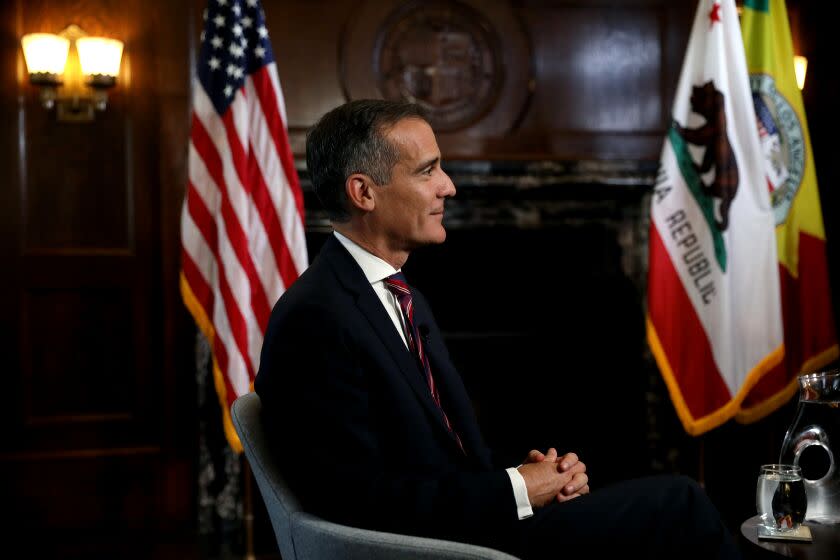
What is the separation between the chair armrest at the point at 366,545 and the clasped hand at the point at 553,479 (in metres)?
0.27

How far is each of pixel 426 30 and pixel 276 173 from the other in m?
1.24

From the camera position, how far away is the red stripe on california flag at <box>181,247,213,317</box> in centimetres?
414

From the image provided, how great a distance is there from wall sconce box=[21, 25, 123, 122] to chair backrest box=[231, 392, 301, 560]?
3014 millimetres

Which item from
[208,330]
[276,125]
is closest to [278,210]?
[276,125]

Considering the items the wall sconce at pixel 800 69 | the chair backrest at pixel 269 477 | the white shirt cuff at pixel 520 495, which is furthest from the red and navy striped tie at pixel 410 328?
the wall sconce at pixel 800 69

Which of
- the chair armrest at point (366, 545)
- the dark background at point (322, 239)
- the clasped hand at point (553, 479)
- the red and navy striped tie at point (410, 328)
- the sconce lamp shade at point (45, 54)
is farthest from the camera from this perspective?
the dark background at point (322, 239)

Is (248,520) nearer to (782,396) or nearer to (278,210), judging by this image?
(278,210)

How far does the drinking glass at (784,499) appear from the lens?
1.97 metres

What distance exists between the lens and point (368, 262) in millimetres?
2105

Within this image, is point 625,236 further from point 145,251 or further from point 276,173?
point 145,251

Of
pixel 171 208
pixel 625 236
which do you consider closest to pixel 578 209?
pixel 625 236

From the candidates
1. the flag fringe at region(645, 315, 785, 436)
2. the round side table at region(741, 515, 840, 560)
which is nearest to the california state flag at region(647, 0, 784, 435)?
the flag fringe at region(645, 315, 785, 436)

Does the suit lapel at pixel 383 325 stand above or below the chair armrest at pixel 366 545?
above

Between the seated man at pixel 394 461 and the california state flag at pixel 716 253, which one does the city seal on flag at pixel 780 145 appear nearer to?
the california state flag at pixel 716 253
